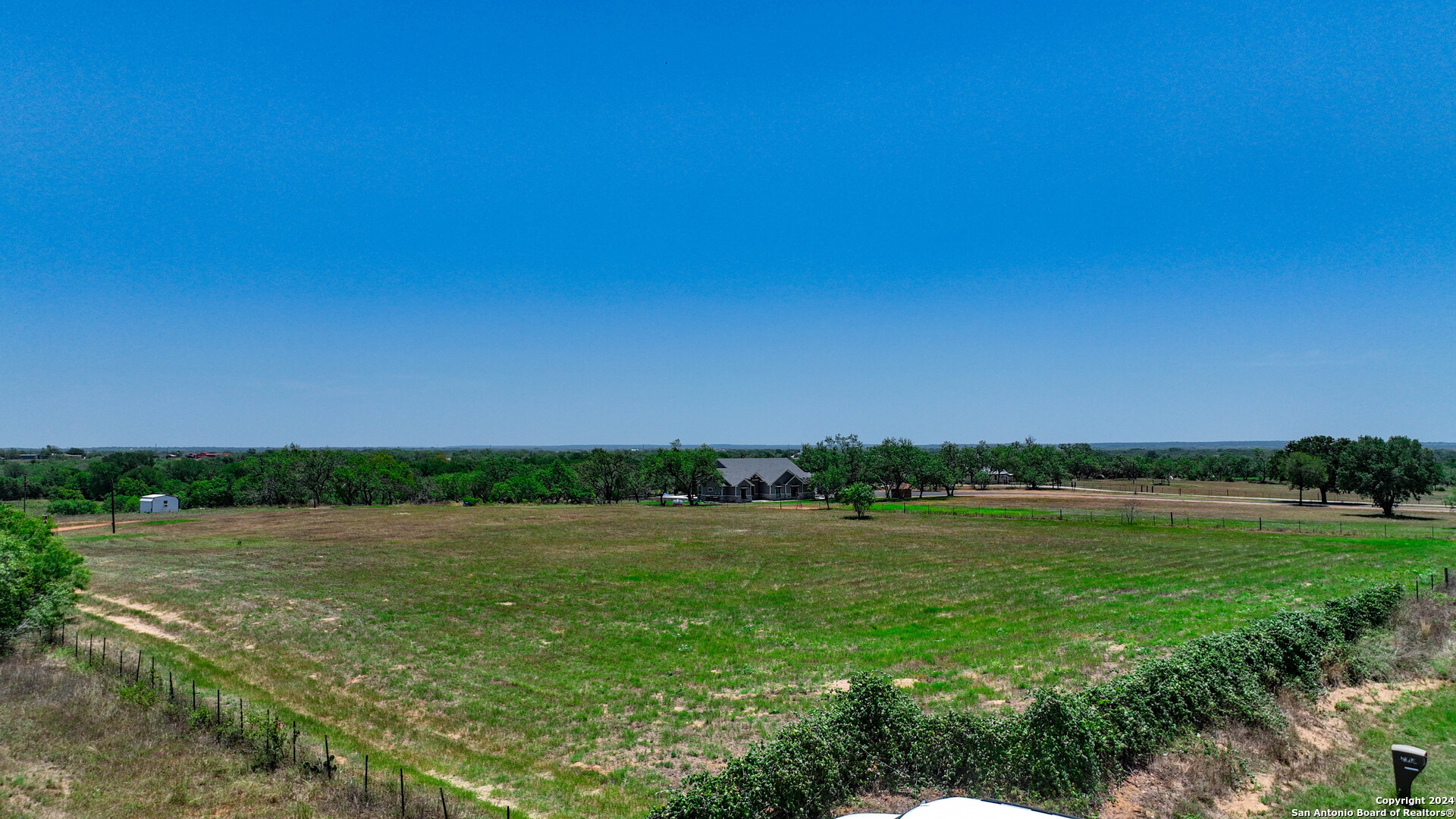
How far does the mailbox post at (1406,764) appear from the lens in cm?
984

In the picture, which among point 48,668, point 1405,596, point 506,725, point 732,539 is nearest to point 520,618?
point 506,725

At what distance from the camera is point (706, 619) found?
26531 mm

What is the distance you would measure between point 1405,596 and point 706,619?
2569 cm

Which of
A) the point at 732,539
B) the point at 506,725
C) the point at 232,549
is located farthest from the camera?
the point at 732,539

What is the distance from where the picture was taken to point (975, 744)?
Answer: 10633 millimetres

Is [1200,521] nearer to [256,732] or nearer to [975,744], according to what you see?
[975,744]

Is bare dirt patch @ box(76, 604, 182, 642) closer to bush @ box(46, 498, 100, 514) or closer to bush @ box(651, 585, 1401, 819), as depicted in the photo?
bush @ box(651, 585, 1401, 819)

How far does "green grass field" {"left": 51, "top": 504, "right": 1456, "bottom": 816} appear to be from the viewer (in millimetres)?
15102

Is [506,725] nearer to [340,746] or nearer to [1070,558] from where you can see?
[340,746]

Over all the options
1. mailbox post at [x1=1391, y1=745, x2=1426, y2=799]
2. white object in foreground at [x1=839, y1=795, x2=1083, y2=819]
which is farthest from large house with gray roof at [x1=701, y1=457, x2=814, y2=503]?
white object in foreground at [x1=839, y1=795, x2=1083, y2=819]

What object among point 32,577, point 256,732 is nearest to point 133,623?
point 32,577

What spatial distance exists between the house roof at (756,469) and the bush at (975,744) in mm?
97399

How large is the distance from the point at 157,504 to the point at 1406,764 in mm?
115138

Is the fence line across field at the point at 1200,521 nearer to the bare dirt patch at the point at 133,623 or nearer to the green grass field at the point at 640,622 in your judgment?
the green grass field at the point at 640,622
